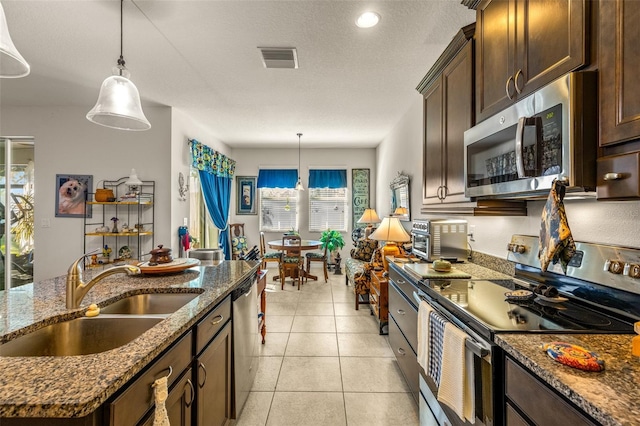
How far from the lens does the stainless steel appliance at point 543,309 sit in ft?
3.44

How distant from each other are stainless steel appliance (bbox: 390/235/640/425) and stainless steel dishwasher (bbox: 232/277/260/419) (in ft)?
3.66

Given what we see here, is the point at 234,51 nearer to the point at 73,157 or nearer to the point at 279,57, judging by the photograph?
the point at 279,57

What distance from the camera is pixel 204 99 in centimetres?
352

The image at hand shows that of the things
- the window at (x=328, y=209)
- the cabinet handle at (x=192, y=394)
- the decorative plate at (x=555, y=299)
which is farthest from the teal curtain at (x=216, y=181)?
the decorative plate at (x=555, y=299)

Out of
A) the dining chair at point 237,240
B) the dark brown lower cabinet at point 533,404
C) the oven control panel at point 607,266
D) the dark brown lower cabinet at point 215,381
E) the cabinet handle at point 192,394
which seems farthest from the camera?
the dining chair at point 237,240

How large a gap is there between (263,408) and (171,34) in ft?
8.99

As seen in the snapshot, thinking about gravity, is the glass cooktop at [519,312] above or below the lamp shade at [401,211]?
below

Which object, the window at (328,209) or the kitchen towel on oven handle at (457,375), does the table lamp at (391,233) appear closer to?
the kitchen towel on oven handle at (457,375)

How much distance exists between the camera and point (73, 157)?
12.3ft

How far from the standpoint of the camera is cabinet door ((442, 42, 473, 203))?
1.75 meters

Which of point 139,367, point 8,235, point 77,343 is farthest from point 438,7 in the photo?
point 8,235

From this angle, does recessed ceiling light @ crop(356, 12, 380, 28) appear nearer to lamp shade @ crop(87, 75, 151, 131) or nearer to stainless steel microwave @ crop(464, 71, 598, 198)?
stainless steel microwave @ crop(464, 71, 598, 198)

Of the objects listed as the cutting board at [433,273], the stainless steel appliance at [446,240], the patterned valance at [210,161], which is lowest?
the cutting board at [433,273]

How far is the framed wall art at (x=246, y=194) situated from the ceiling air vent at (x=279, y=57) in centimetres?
394
